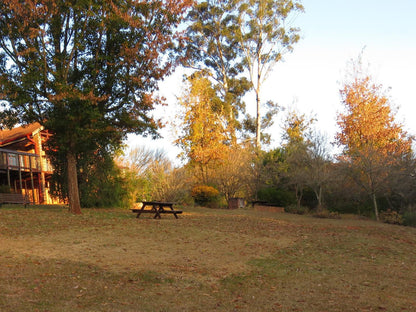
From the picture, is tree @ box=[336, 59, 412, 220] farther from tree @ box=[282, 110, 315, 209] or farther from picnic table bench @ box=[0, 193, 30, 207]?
picnic table bench @ box=[0, 193, 30, 207]

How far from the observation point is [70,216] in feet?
47.1

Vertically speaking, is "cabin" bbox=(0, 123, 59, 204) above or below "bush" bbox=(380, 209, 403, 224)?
above

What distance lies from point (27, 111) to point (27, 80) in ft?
6.40

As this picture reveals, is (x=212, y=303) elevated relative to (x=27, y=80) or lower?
lower

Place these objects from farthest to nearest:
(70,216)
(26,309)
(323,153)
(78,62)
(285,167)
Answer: (285,167) → (323,153) → (78,62) → (70,216) → (26,309)

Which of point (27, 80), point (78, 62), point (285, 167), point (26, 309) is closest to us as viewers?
point (26, 309)

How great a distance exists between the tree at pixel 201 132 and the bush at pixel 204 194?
3217 millimetres

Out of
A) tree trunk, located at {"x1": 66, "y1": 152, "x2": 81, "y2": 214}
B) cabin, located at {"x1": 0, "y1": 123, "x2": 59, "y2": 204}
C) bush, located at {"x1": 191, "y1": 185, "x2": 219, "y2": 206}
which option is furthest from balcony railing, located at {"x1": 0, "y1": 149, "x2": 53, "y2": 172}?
tree trunk, located at {"x1": 66, "y1": 152, "x2": 81, "y2": 214}

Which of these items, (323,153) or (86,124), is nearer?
(86,124)

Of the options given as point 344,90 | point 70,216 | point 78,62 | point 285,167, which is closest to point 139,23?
point 78,62

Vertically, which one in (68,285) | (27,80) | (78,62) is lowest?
(68,285)

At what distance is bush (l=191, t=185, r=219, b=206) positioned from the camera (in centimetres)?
2398

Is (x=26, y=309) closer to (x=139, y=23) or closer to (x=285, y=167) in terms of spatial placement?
(x=139, y=23)

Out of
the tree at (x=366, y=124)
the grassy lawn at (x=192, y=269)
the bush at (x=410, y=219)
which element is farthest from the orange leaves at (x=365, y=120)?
the grassy lawn at (x=192, y=269)
